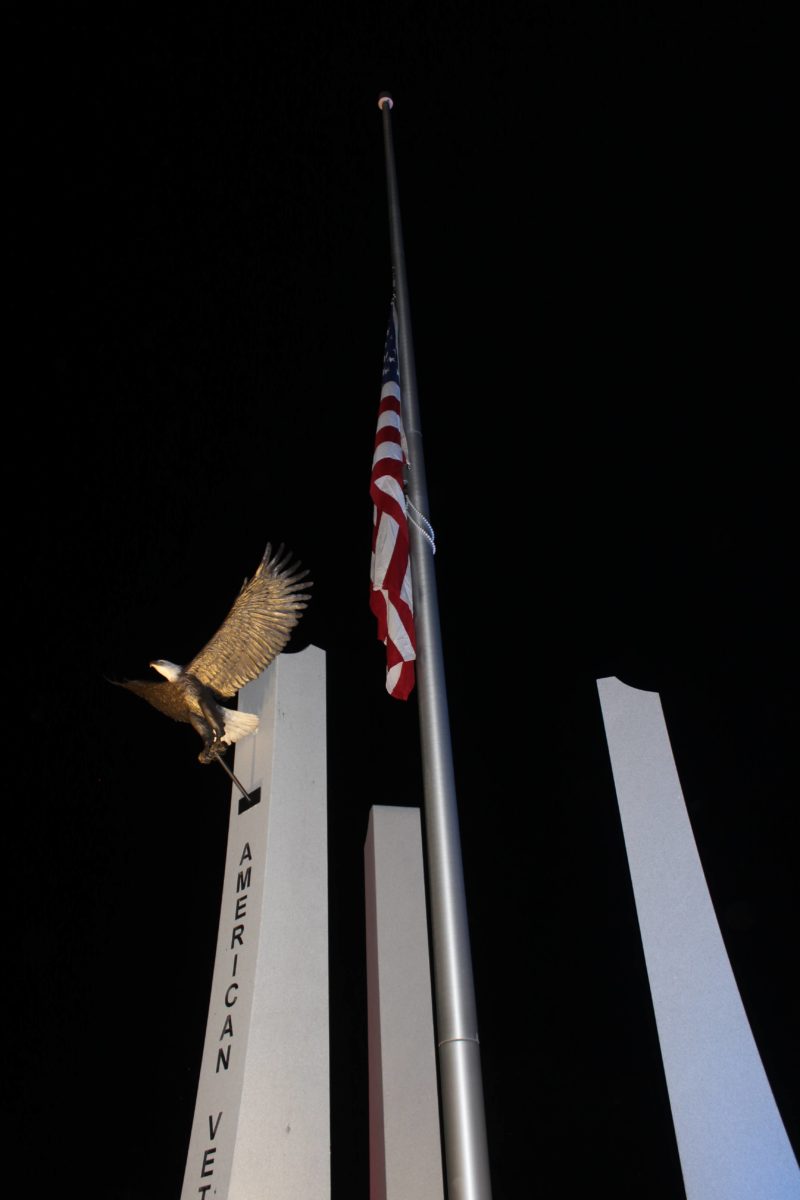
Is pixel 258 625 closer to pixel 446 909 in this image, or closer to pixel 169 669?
pixel 169 669

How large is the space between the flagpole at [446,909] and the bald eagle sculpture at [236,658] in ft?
3.11

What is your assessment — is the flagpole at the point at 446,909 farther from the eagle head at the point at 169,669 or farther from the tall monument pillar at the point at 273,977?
the eagle head at the point at 169,669

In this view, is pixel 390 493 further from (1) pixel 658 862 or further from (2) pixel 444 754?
(1) pixel 658 862

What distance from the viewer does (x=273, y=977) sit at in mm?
4453

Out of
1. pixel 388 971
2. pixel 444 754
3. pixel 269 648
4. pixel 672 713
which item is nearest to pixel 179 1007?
pixel 388 971

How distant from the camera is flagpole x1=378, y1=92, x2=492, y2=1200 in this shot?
3074mm

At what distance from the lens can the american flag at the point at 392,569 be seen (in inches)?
166

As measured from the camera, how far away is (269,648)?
199 inches

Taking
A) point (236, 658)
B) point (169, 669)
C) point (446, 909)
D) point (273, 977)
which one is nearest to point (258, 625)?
point (236, 658)

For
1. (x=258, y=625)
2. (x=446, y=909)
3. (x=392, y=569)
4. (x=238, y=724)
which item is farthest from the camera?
(x=238, y=724)

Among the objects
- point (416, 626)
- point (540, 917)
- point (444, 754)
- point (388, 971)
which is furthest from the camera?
point (540, 917)

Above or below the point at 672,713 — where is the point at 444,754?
below

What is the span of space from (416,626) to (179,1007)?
104 inches

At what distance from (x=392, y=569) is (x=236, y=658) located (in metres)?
1.27
